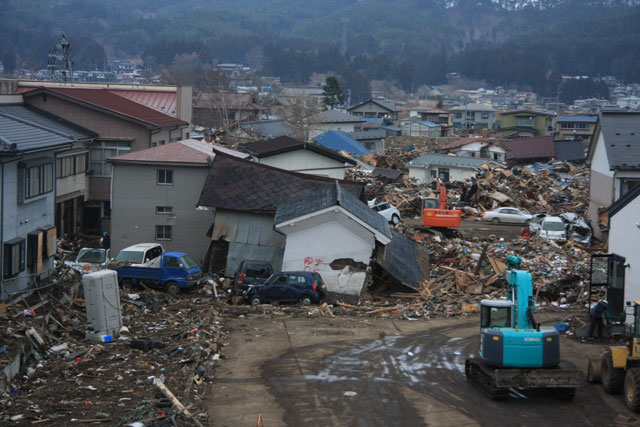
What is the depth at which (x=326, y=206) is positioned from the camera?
69.4 ft

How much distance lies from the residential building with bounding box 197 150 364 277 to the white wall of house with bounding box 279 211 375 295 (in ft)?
7.11

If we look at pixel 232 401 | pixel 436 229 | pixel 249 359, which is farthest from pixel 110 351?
pixel 436 229

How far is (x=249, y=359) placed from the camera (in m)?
14.1

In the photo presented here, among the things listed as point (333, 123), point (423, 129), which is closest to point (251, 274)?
point (333, 123)

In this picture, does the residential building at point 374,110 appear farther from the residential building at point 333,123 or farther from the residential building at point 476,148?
the residential building at point 476,148

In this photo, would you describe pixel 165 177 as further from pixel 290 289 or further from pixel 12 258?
pixel 12 258

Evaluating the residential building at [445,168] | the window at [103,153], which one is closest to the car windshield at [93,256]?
the window at [103,153]

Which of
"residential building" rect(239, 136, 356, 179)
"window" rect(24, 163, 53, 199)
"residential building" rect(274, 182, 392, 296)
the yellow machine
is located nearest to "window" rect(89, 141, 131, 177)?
"residential building" rect(239, 136, 356, 179)

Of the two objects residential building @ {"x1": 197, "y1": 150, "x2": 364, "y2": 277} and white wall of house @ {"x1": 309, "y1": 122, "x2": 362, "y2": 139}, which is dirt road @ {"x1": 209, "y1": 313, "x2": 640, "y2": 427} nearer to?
residential building @ {"x1": 197, "y1": 150, "x2": 364, "y2": 277}

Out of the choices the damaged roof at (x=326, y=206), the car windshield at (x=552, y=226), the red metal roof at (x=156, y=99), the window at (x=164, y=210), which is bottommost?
the car windshield at (x=552, y=226)

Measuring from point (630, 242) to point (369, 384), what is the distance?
292 inches

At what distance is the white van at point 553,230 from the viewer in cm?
2973

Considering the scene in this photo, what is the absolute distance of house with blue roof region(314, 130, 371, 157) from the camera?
191ft

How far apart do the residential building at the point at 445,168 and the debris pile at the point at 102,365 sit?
30.5 metres
